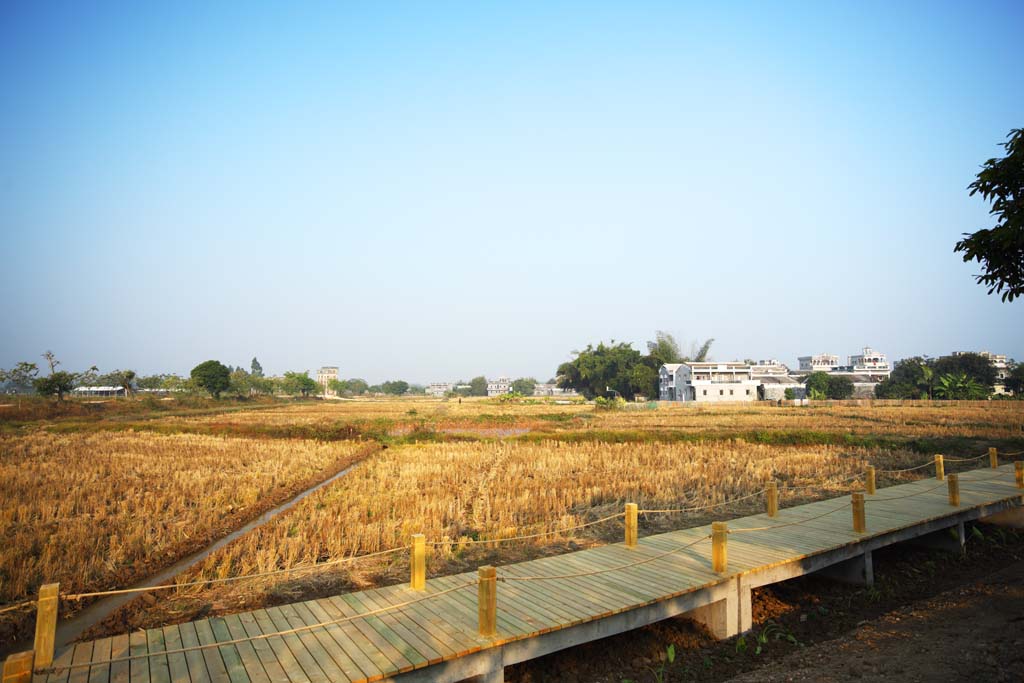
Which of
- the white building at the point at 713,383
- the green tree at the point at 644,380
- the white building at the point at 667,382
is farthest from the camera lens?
the green tree at the point at 644,380

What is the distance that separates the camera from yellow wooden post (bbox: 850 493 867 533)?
10391 mm

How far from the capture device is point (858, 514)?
10.5 m

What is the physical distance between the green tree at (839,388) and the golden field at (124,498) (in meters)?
85.4

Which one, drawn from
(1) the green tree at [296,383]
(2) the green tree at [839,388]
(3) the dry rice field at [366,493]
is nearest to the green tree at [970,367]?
(2) the green tree at [839,388]

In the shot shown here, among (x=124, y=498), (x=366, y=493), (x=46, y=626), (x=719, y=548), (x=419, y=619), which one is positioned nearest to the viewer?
(x=46, y=626)

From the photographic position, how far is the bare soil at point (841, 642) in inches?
277

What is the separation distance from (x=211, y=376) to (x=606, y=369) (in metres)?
62.1

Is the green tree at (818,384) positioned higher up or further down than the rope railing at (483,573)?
higher up

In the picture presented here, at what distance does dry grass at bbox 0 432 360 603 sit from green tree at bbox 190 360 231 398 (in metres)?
59.7

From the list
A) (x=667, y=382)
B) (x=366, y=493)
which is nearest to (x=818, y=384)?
(x=667, y=382)

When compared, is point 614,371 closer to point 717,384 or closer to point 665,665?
point 717,384

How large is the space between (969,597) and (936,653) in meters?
3.00

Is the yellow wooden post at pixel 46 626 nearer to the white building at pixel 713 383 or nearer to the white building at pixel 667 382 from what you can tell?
the white building at pixel 713 383

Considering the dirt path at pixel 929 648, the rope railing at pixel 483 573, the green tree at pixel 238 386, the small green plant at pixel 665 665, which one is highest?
the green tree at pixel 238 386
